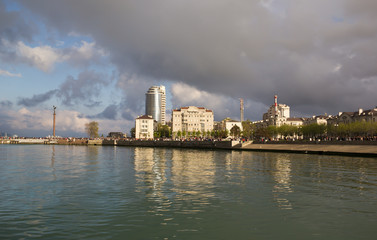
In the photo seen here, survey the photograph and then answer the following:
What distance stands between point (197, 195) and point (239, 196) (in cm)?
296

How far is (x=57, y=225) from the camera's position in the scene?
1397 centimetres

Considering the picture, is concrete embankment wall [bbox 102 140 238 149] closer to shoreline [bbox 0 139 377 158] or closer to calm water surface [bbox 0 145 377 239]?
shoreline [bbox 0 139 377 158]

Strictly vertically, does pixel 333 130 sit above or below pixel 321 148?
above

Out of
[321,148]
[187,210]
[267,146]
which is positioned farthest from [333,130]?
[187,210]

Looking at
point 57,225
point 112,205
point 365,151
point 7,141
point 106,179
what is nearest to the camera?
point 57,225

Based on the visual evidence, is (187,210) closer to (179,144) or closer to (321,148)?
(321,148)

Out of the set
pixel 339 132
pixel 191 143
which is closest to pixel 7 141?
pixel 191 143

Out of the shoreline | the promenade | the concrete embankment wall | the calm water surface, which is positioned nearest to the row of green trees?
the promenade

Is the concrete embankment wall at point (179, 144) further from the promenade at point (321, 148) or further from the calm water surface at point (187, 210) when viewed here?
the calm water surface at point (187, 210)

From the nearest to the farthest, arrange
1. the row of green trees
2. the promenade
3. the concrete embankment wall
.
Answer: the promenade < the concrete embankment wall < the row of green trees

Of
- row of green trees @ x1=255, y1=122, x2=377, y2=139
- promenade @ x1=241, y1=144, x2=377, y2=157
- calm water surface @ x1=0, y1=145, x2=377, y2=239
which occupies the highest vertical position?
row of green trees @ x1=255, y1=122, x2=377, y2=139

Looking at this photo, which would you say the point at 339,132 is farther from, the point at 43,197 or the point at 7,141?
the point at 7,141

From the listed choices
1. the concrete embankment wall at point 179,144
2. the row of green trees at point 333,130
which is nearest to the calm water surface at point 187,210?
the concrete embankment wall at point 179,144

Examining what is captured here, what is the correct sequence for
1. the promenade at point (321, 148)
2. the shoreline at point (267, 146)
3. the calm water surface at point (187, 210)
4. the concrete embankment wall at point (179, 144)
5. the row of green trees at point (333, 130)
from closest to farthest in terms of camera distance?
the calm water surface at point (187, 210) → the promenade at point (321, 148) → the shoreline at point (267, 146) → the concrete embankment wall at point (179, 144) → the row of green trees at point (333, 130)
